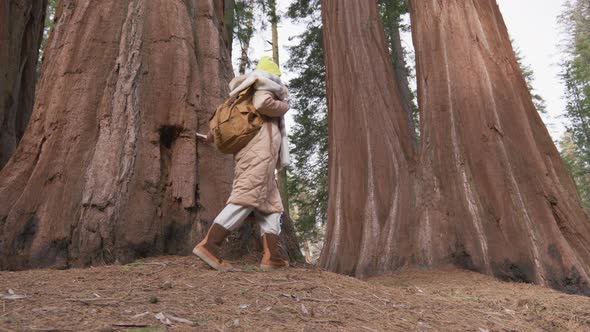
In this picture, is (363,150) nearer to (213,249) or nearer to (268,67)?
(268,67)

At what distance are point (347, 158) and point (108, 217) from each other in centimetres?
333

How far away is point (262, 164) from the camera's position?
12.4ft

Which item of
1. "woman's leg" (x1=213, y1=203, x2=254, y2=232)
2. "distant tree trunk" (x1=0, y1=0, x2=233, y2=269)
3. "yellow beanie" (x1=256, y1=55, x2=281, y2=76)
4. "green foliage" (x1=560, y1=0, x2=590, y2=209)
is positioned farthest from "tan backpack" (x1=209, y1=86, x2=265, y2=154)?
"green foliage" (x1=560, y1=0, x2=590, y2=209)

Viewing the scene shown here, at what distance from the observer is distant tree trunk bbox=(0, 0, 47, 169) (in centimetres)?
702

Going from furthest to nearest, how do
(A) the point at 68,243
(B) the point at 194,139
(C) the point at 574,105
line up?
1. (C) the point at 574,105
2. (B) the point at 194,139
3. (A) the point at 68,243

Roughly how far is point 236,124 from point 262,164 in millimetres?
382

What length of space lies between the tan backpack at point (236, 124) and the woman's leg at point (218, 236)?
0.51 meters

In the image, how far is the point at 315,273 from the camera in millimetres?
3771

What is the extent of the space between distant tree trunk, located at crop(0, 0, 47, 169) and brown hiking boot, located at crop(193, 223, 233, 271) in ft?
15.2

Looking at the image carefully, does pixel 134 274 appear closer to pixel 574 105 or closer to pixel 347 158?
pixel 347 158

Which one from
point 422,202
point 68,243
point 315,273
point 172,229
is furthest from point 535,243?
point 68,243

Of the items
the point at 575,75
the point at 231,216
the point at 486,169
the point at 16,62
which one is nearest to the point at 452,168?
the point at 486,169

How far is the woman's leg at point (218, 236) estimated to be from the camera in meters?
3.61

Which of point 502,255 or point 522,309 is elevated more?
point 502,255
